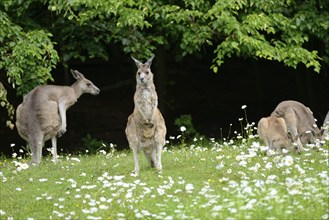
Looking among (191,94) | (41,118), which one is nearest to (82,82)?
(41,118)

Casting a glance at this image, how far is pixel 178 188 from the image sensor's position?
9.08 meters

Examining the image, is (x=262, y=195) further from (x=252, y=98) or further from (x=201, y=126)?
(x=252, y=98)

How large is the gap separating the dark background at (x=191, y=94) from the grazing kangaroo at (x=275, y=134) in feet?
21.3

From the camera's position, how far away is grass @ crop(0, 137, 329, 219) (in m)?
7.08

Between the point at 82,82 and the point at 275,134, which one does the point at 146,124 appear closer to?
the point at 275,134

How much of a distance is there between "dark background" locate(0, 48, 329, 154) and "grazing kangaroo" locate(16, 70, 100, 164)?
406 centimetres

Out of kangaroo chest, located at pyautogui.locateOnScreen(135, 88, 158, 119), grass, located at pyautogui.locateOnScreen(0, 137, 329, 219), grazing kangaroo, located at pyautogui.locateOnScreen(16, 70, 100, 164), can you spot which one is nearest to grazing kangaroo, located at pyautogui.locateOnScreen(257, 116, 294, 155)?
grass, located at pyautogui.locateOnScreen(0, 137, 329, 219)

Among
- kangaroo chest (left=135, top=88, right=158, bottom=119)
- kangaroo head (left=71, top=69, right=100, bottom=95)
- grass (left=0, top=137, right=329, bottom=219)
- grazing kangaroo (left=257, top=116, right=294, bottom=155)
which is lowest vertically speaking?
grass (left=0, top=137, right=329, bottom=219)

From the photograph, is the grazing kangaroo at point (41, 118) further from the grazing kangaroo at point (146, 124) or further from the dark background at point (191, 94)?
the dark background at point (191, 94)

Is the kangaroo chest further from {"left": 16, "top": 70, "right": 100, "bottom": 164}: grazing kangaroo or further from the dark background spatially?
the dark background

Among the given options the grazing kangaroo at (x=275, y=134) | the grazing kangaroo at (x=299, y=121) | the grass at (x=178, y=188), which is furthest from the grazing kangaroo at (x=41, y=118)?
the grazing kangaroo at (x=299, y=121)

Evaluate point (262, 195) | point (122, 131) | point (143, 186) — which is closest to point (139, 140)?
point (143, 186)

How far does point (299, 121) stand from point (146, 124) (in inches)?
118

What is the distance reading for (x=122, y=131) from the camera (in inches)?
779
